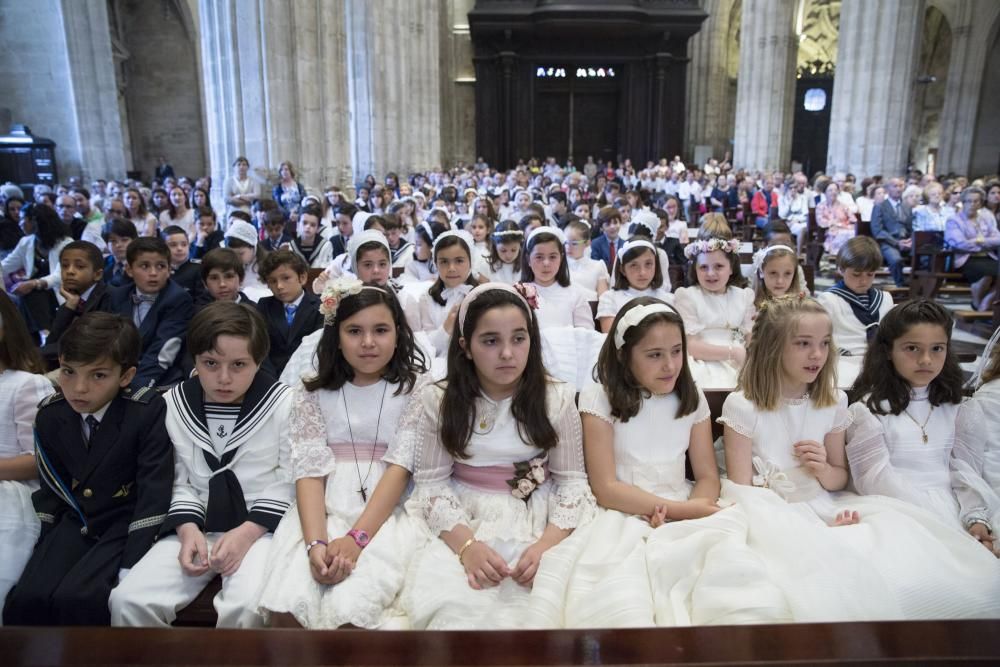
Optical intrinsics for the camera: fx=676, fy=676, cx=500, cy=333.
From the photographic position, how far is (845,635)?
4.26 feet

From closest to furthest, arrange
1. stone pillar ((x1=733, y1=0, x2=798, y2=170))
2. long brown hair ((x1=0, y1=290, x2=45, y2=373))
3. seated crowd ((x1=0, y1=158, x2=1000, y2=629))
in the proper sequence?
seated crowd ((x1=0, y1=158, x2=1000, y2=629)) < long brown hair ((x1=0, y1=290, x2=45, y2=373)) < stone pillar ((x1=733, y1=0, x2=798, y2=170))

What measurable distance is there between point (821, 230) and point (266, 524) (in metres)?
12.4

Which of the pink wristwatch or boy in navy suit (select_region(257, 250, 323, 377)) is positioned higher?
boy in navy suit (select_region(257, 250, 323, 377))

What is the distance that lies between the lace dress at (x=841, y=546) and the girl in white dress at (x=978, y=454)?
42 centimetres

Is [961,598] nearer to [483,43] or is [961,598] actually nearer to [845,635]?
[845,635]

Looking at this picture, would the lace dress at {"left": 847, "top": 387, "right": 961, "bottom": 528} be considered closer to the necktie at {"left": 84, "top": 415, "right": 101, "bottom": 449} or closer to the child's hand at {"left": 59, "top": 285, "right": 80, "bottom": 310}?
the necktie at {"left": 84, "top": 415, "right": 101, "bottom": 449}

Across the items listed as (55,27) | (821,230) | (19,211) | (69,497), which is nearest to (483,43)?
(55,27)

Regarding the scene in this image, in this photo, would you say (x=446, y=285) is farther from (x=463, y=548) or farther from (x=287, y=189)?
(x=287, y=189)

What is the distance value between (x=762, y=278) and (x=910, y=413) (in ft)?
6.93

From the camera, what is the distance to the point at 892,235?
10.5 meters

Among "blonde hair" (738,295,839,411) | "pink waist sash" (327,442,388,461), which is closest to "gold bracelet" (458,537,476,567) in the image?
"pink waist sash" (327,442,388,461)

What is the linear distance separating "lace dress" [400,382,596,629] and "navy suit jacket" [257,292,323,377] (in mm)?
1916

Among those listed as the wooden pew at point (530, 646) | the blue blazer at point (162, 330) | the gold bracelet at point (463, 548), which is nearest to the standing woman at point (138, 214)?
the blue blazer at point (162, 330)

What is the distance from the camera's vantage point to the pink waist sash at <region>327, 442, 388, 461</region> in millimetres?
2631
